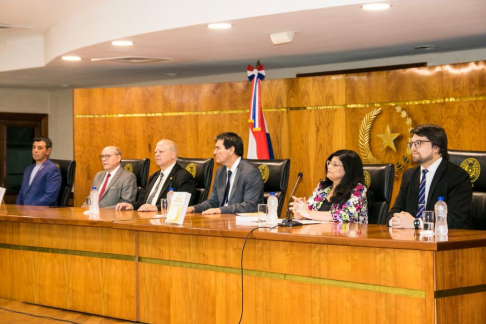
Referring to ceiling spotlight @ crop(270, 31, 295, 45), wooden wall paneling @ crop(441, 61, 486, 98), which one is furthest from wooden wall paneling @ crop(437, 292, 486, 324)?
wooden wall paneling @ crop(441, 61, 486, 98)

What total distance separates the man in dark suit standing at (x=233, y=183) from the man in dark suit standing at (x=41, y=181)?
75.6 inches

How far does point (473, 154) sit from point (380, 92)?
262 centimetres

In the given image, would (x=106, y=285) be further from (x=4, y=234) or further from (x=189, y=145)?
(x=189, y=145)

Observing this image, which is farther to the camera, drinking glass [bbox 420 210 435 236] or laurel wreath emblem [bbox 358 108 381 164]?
laurel wreath emblem [bbox 358 108 381 164]

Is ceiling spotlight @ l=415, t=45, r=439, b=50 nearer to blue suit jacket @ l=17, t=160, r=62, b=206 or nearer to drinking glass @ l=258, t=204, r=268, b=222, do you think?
drinking glass @ l=258, t=204, r=268, b=222

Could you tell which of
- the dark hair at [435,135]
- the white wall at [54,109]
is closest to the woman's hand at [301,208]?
the dark hair at [435,135]

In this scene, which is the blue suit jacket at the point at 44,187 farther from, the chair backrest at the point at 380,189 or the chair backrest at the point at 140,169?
the chair backrest at the point at 380,189

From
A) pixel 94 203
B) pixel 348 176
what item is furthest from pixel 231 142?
pixel 348 176

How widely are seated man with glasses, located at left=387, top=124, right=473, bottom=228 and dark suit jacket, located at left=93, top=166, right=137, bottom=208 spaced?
270 centimetres

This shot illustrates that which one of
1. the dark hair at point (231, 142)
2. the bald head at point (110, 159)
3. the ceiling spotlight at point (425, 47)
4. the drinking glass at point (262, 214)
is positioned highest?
→ the ceiling spotlight at point (425, 47)

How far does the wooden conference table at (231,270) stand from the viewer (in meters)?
3.37

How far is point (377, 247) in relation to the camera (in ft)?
11.3

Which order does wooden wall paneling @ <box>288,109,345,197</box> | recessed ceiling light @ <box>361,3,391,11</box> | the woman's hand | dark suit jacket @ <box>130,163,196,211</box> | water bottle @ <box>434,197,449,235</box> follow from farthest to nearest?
1. wooden wall paneling @ <box>288,109,345,197</box>
2. dark suit jacket @ <box>130,163,196,211</box>
3. recessed ceiling light @ <box>361,3,391,11</box>
4. the woman's hand
5. water bottle @ <box>434,197,449,235</box>

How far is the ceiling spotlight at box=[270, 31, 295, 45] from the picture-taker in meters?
5.84
